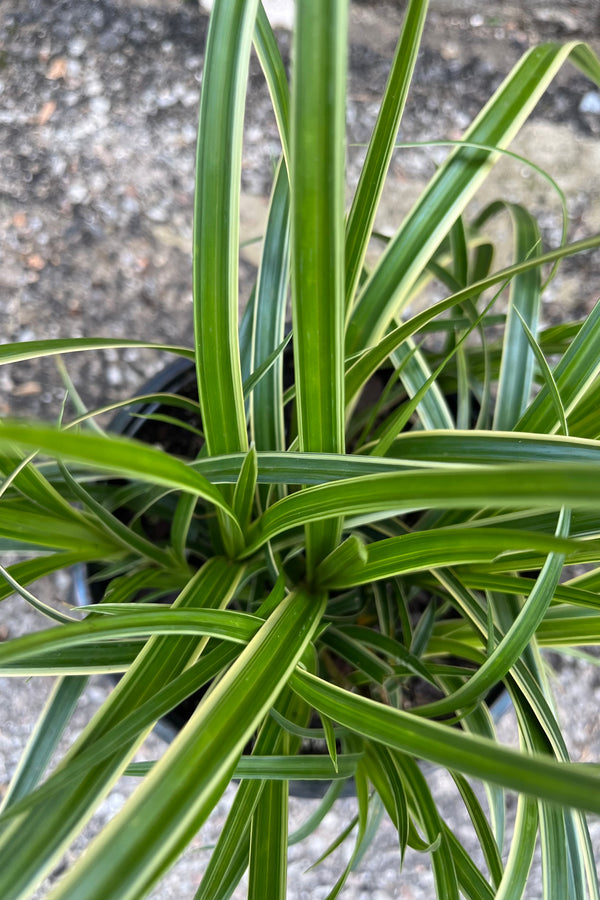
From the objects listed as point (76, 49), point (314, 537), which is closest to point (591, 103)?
point (76, 49)

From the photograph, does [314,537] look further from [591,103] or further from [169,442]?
[591,103]

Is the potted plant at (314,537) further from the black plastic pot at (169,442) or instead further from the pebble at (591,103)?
the pebble at (591,103)

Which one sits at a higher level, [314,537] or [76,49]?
[76,49]

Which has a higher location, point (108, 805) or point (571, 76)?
point (571, 76)

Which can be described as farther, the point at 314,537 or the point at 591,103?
the point at 591,103

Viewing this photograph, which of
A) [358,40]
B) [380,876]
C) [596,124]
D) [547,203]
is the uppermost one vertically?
[358,40]

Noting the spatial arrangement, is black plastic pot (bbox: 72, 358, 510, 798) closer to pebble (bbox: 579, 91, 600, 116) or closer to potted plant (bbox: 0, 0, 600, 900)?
potted plant (bbox: 0, 0, 600, 900)

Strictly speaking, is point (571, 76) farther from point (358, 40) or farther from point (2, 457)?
point (2, 457)

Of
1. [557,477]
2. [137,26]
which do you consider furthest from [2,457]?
[137,26]

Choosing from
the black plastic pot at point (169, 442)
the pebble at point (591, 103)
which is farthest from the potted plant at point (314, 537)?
the pebble at point (591, 103)
